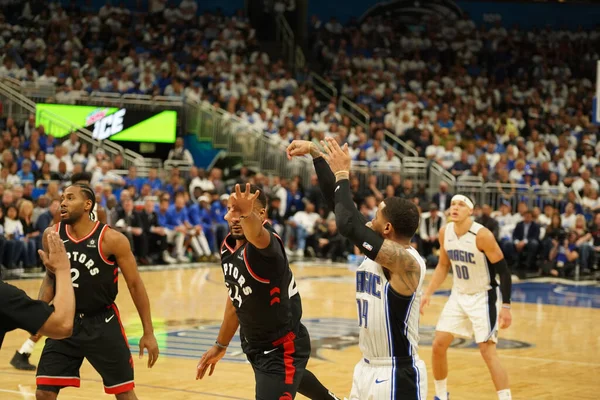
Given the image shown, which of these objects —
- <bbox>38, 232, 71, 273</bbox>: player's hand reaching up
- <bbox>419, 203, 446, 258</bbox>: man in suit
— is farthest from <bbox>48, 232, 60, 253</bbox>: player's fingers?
<bbox>419, 203, 446, 258</bbox>: man in suit

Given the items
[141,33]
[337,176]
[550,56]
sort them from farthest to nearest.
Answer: [550,56]
[141,33]
[337,176]

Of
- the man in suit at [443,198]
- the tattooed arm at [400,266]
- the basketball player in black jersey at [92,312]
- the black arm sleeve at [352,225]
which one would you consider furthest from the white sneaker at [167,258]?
the black arm sleeve at [352,225]

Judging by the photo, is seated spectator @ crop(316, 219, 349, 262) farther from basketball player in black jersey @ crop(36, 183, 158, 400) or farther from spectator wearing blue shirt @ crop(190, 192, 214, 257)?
basketball player in black jersey @ crop(36, 183, 158, 400)

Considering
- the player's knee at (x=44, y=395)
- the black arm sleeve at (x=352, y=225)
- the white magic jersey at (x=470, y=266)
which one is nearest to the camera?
the black arm sleeve at (x=352, y=225)

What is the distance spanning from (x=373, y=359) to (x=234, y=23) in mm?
28438

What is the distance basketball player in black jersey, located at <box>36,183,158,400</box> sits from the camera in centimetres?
733

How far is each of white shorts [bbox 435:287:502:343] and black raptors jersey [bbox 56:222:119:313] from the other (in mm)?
3569

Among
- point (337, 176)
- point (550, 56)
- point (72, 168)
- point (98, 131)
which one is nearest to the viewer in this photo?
point (337, 176)

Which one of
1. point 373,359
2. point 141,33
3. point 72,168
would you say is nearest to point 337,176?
point 373,359

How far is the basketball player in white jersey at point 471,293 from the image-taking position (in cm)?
948

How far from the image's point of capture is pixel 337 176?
5.94 m

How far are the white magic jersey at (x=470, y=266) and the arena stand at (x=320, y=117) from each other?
463 inches

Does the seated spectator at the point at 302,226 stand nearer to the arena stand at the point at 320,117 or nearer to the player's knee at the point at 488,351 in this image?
the arena stand at the point at 320,117

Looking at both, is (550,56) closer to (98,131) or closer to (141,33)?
(141,33)
